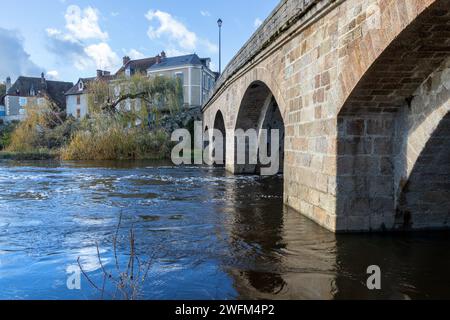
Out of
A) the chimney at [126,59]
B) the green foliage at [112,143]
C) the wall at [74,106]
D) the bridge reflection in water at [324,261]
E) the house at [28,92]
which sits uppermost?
the chimney at [126,59]

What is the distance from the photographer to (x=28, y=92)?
49.2 m

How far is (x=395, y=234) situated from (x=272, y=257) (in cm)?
190

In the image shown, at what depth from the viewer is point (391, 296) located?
341cm

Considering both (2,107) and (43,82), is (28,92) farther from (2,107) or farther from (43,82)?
(2,107)

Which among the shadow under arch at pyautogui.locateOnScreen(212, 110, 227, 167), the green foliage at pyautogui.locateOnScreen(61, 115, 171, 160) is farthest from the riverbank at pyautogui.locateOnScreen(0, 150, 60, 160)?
the shadow under arch at pyautogui.locateOnScreen(212, 110, 227, 167)

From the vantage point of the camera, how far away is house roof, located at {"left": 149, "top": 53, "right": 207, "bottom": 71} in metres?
39.0

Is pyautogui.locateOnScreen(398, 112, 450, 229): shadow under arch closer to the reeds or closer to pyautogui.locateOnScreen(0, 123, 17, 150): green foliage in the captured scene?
the reeds

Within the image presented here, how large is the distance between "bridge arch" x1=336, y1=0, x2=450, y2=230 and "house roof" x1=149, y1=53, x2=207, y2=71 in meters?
34.8

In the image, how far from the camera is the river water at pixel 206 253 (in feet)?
11.6

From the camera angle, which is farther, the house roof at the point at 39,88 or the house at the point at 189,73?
the house roof at the point at 39,88

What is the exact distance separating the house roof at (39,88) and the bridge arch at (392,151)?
161ft

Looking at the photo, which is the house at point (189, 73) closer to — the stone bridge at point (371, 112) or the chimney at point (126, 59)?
the chimney at point (126, 59)

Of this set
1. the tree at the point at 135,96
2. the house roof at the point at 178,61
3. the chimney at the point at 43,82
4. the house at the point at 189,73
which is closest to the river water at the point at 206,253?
the tree at the point at 135,96
